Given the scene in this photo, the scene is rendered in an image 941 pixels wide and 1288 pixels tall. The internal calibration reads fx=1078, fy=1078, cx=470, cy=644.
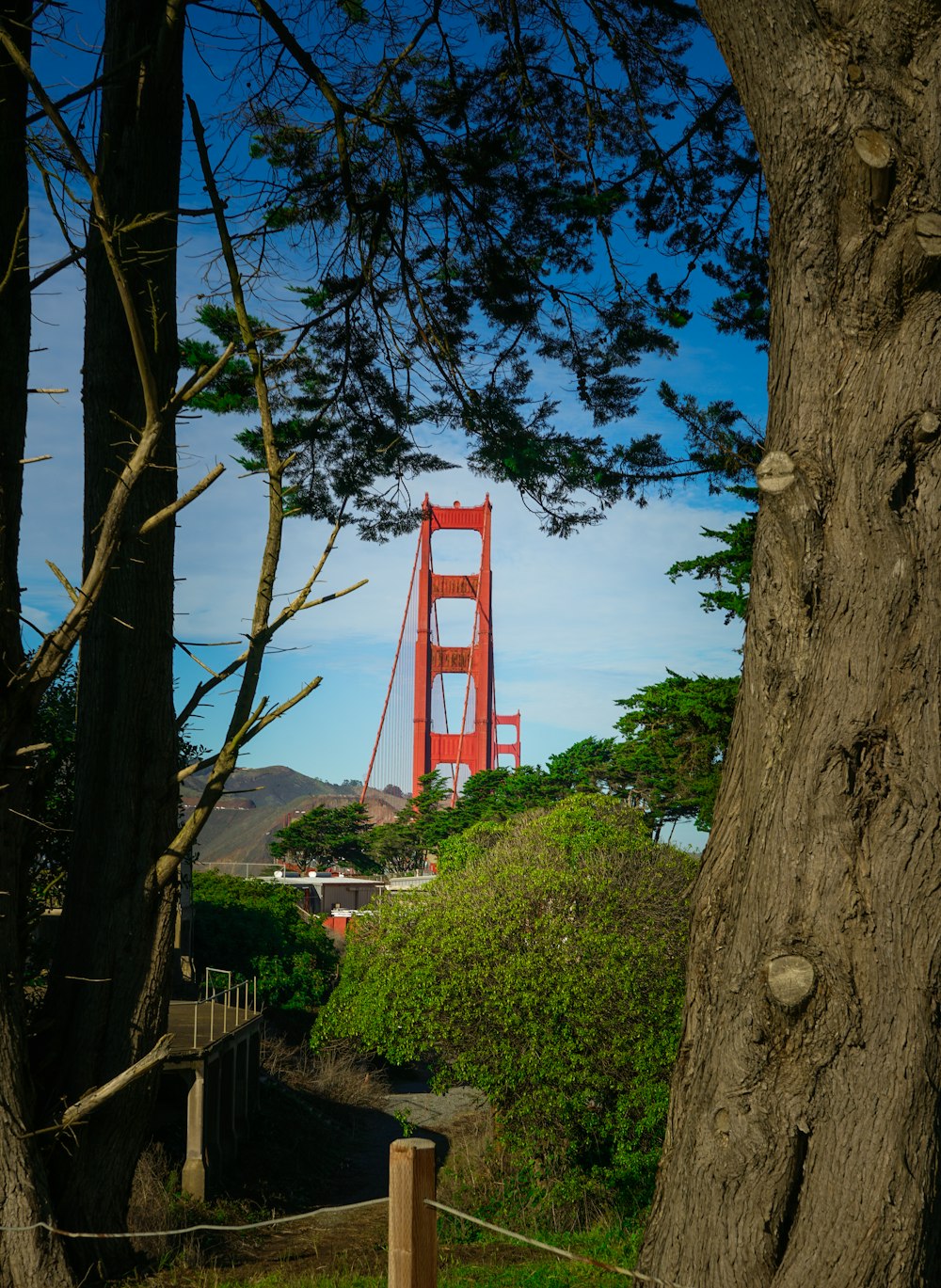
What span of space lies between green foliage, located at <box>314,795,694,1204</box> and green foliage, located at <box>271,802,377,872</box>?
133 feet

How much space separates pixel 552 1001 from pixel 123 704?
31.2 ft

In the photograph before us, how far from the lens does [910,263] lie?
119 inches

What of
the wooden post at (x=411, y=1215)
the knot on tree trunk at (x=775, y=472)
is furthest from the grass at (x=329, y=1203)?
the knot on tree trunk at (x=775, y=472)

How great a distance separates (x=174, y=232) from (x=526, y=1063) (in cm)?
1068

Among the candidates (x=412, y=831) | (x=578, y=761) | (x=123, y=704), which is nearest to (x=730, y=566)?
(x=123, y=704)

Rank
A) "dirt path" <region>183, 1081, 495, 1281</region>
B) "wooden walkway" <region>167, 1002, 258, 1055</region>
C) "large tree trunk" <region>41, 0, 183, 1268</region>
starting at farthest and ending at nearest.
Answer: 1. "wooden walkway" <region>167, 1002, 258, 1055</region>
2. "dirt path" <region>183, 1081, 495, 1281</region>
3. "large tree trunk" <region>41, 0, 183, 1268</region>

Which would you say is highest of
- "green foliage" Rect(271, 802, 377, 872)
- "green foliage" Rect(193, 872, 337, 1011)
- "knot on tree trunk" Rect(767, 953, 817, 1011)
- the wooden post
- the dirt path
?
"knot on tree trunk" Rect(767, 953, 817, 1011)

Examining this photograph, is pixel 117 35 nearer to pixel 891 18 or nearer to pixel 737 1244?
pixel 891 18

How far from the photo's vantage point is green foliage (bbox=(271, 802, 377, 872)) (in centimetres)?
5516

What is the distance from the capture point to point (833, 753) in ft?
9.45

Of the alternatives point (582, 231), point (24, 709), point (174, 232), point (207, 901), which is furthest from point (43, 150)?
point (207, 901)

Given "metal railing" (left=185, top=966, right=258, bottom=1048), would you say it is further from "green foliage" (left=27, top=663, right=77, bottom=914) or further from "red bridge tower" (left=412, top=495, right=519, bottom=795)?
"red bridge tower" (left=412, top=495, right=519, bottom=795)

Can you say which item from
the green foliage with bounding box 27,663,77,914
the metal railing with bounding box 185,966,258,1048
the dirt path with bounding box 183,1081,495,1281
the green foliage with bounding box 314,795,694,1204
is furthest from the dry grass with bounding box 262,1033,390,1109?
the green foliage with bounding box 27,663,77,914

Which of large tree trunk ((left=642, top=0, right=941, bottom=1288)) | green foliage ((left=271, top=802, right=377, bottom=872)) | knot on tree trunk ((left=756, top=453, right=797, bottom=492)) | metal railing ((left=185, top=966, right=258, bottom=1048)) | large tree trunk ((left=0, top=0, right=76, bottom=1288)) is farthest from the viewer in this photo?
green foliage ((left=271, top=802, right=377, bottom=872))
